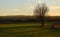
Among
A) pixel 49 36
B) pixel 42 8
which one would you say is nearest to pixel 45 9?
pixel 42 8

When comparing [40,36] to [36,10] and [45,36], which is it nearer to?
[45,36]

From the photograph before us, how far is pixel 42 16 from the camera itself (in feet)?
137

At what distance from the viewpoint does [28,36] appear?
18.4 meters

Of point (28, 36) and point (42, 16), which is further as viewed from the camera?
point (42, 16)

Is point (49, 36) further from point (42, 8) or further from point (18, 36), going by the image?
point (42, 8)

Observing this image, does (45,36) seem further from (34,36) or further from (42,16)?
(42,16)

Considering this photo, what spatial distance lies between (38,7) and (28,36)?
23780 millimetres

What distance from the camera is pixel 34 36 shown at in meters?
18.7

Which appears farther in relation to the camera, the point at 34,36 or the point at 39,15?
the point at 39,15

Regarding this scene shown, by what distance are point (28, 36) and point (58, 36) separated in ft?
9.53

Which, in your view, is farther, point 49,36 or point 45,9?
point 45,9

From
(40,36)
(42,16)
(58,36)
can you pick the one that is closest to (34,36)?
(40,36)

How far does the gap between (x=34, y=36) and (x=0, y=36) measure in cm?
337

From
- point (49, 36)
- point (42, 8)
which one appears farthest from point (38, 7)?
point (49, 36)
